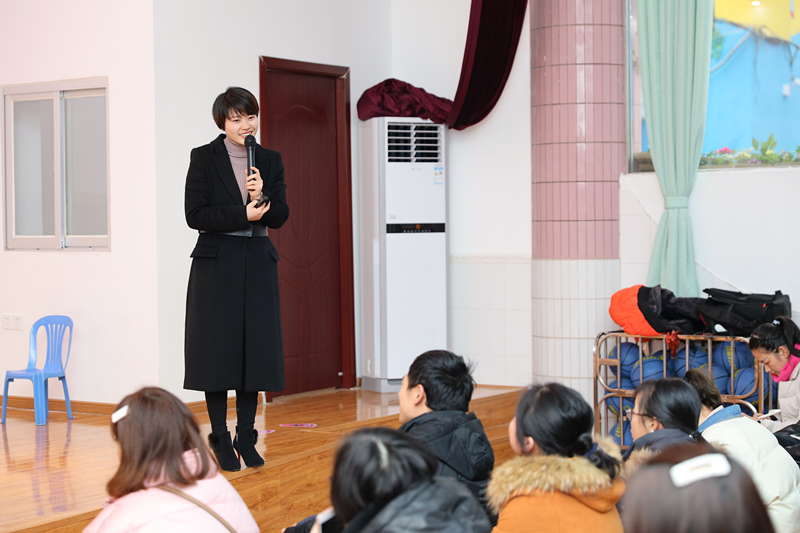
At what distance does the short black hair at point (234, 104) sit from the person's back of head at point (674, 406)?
1.71 metres

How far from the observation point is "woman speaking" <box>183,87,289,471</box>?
9.04ft

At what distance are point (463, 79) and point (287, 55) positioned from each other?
3.90ft

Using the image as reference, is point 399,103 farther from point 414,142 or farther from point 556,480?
point 556,480

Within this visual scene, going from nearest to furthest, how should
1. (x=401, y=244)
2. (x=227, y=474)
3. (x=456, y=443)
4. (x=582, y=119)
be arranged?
(x=456, y=443), (x=227, y=474), (x=582, y=119), (x=401, y=244)

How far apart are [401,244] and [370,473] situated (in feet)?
13.1

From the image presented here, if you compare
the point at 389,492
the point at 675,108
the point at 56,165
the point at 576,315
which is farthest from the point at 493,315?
the point at 389,492

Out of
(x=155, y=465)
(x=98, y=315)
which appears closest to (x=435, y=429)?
(x=155, y=465)

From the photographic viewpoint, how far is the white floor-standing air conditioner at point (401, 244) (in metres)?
5.12

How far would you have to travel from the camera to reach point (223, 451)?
9.46ft

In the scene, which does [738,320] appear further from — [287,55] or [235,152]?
[287,55]

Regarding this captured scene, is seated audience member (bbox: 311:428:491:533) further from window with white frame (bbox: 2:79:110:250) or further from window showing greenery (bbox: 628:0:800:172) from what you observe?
window showing greenery (bbox: 628:0:800:172)

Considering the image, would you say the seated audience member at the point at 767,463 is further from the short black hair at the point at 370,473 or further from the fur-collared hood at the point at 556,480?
the short black hair at the point at 370,473

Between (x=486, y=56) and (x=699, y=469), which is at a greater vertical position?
(x=486, y=56)

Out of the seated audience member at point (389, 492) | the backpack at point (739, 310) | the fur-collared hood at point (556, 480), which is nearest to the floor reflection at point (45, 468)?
the fur-collared hood at point (556, 480)
